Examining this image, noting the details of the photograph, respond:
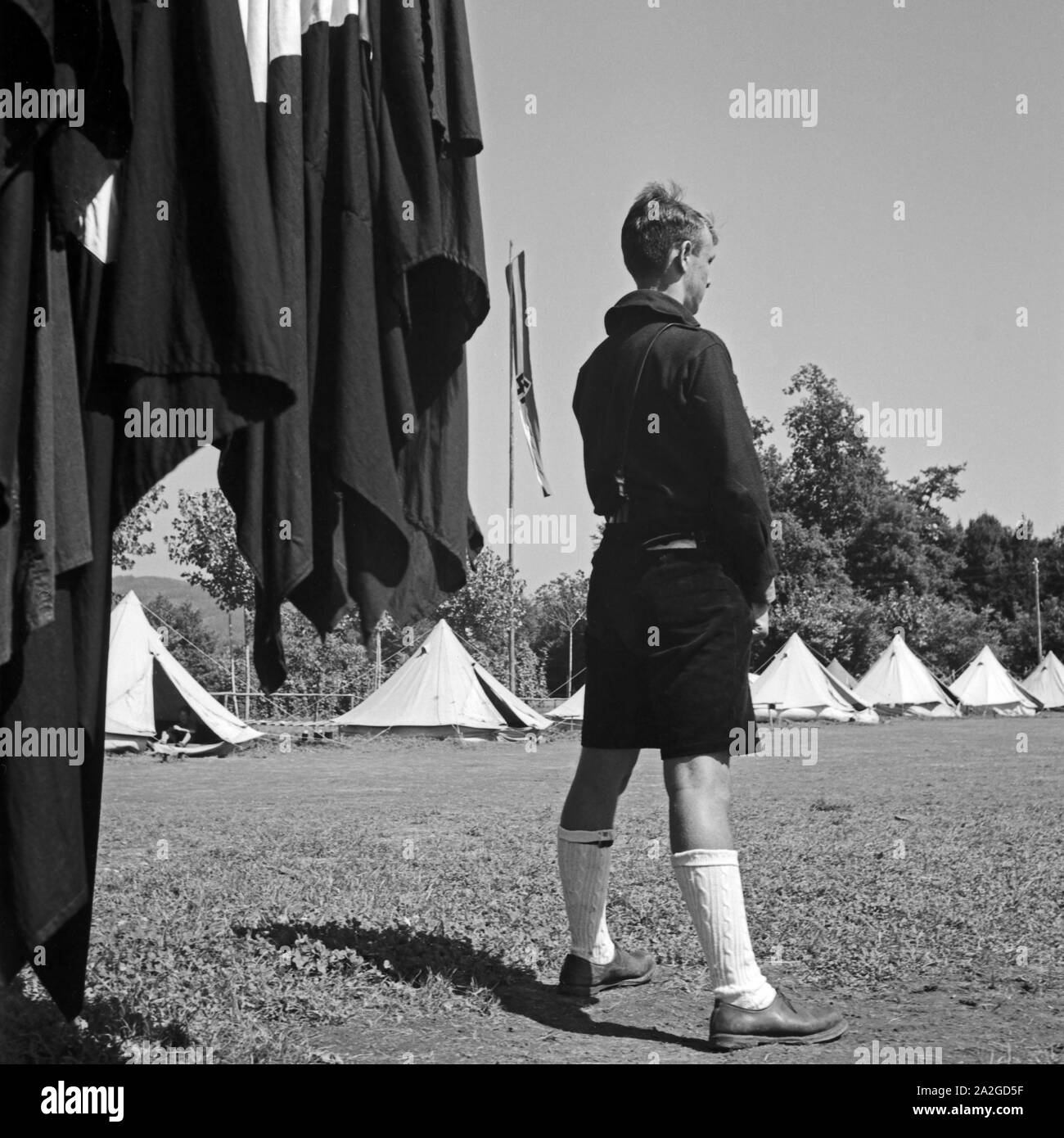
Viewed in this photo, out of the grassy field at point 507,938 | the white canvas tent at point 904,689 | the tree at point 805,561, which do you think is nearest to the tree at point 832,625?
the tree at point 805,561

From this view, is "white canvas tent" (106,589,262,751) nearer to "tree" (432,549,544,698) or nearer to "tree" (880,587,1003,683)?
"tree" (432,549,544,698)

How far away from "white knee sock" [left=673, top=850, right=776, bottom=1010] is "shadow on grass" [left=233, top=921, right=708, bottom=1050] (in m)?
0.19

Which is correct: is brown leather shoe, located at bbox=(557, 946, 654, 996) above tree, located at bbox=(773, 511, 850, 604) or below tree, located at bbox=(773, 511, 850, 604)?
below

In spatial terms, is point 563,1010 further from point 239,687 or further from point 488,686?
point 239,687

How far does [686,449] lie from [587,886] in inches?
53.4

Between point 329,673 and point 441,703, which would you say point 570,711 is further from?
point 329,673

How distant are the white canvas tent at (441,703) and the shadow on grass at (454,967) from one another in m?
20.0

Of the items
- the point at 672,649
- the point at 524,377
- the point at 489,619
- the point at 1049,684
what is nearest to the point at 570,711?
the point at 489,619

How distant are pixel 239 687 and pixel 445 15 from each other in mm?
44195

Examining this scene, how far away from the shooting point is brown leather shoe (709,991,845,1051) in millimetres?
3320

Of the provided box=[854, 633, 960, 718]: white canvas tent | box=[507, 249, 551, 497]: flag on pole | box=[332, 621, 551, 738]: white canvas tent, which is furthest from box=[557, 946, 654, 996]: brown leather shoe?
box=[854, 633, 960, 718]: white canvas tent

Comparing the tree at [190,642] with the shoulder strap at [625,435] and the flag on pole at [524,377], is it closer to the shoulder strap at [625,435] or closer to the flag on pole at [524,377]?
the flag on pole at [524,377]

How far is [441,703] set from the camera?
24.8 m
